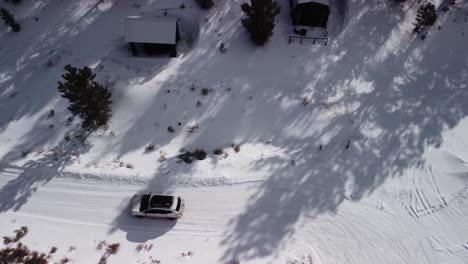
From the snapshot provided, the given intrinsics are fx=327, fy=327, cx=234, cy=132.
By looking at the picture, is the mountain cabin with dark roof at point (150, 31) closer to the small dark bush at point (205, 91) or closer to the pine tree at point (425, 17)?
the small dark bush at point (205, 91)

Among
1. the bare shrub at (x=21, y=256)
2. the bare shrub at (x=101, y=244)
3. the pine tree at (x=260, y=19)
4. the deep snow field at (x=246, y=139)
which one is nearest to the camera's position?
the bare shrub at (x=21, y=256)

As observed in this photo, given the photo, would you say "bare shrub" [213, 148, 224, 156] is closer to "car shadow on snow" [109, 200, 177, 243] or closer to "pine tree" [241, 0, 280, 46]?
"car shadow on snow" [109, 200, 177, 243]

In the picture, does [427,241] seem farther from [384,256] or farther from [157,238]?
[157,238]

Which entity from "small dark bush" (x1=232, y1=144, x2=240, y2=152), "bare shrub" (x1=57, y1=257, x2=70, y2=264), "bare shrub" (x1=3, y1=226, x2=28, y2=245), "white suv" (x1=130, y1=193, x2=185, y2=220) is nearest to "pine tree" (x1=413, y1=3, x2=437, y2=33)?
"small dark bush" (x1=232, y1=144, x2=240, y2=152)

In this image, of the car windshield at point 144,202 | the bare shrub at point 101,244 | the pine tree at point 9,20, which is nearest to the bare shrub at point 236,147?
the car windshield at point 144,202

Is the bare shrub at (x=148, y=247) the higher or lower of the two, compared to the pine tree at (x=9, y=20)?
lower

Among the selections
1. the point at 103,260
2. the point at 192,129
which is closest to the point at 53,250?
the point at 103,260

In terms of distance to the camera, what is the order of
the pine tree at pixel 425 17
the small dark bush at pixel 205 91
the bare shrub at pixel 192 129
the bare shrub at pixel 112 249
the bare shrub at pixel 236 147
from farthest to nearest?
the pine tree at pixel 425 17 → the small dark bush at pixel 205 91 → the bare shrub at pixel 192 129 → the bare shrub at pixel 236 147 → the bare shrub at pixel 112 249

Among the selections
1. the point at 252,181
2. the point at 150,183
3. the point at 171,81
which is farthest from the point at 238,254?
the point at 171,81
